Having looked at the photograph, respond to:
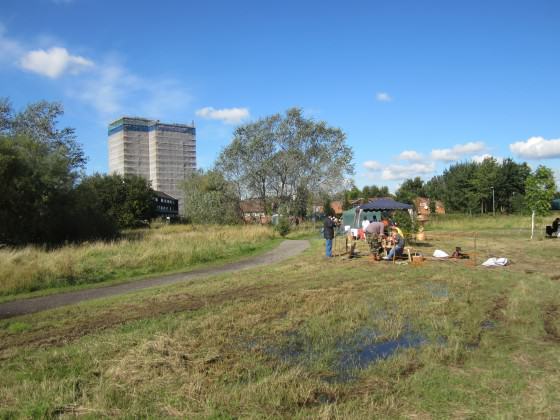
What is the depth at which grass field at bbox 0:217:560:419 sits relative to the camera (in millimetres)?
4273

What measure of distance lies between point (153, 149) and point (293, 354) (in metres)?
146

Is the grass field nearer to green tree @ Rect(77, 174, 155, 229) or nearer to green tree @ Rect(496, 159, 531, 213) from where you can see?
green tree @ Rect(77, 174, 155, 229)

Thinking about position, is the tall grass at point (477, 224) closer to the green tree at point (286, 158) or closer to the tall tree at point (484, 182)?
the green tree at point (286, 158)

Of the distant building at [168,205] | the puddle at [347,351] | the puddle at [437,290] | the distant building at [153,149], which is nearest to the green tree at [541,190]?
the puddle at [437,290]

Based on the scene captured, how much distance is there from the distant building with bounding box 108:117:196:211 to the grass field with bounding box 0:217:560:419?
135575mm

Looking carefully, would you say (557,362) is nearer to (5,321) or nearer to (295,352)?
(295,352)

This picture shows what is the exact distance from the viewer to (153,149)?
474 ft

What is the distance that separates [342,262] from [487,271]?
15.8 ft

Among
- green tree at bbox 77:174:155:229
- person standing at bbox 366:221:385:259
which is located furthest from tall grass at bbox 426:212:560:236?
green tree at bbox 77:174:155:229

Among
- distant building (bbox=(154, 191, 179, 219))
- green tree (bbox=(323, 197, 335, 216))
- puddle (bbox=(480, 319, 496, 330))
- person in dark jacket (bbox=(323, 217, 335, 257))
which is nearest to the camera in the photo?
puddle (bbox=(480, 319, 496, 330))

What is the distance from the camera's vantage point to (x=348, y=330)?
695 cm

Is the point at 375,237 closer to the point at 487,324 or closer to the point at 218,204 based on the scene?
the point at 487,324

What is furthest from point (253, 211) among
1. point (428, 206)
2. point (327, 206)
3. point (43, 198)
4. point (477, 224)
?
point (428, 206)

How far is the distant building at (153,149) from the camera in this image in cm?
14362
